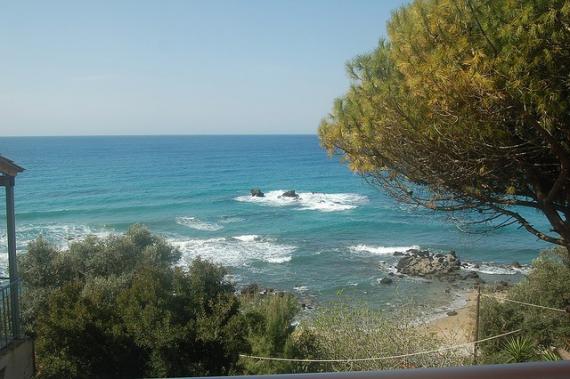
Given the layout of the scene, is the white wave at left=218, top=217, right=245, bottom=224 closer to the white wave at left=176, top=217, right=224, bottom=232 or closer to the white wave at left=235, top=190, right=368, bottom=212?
the white wave at left=176, top=217, right=224, bottom=232

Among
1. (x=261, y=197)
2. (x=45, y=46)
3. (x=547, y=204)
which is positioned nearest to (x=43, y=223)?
(x=261, y=197)

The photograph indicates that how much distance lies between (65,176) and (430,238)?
34222mm

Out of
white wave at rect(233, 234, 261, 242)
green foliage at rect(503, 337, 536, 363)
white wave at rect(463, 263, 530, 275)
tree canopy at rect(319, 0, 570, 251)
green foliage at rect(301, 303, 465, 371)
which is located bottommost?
white wave at rect(233, 234, 261, 242)

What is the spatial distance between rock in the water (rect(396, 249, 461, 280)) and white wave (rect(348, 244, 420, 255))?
1.40 meters

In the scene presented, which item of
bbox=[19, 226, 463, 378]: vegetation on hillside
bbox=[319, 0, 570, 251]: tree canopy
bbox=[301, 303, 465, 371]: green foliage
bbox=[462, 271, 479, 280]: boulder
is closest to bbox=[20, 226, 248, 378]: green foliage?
bbox=[19, 226, 463, 378]: vegetation on hillside

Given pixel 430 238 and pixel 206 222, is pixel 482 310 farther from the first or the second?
pixel 206 222

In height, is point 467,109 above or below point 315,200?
above

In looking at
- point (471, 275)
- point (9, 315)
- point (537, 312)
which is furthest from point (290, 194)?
point (9, 315)

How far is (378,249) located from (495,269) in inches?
195

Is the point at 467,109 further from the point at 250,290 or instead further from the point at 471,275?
the point at 471,275

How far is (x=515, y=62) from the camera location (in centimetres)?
332

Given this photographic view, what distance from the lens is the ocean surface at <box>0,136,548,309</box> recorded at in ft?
55.2

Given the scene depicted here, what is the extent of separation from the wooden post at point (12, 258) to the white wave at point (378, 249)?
55.0 ft

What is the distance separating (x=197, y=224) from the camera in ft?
86.5
